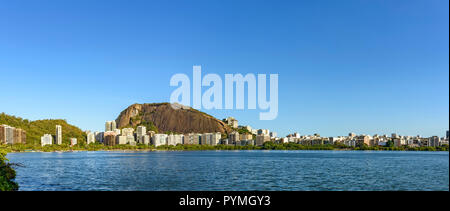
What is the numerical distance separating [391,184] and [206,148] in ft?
536

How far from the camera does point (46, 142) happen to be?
548 feet
